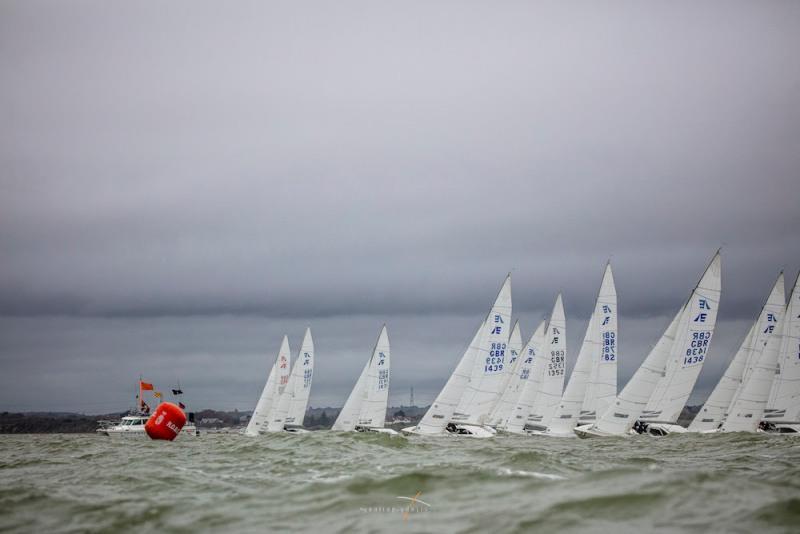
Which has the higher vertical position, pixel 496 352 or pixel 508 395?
pixel 496 352

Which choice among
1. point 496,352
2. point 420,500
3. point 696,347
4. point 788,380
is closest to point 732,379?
point 788,380

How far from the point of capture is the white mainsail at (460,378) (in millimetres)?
57531

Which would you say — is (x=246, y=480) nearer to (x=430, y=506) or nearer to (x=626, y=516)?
(x=430, y=506)

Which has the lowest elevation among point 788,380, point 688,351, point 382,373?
point 788,380

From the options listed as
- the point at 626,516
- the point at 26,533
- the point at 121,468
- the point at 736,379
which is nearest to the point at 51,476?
the point at 121,468

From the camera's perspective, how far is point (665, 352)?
52156 mm

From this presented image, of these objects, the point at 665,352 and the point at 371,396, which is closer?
the point at 665,352

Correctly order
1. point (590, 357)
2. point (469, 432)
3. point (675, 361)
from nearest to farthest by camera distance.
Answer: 1. point (675, 361)
2. point (469, 432)
3. point (590, 357)

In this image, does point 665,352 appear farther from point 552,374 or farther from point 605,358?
point 552,374

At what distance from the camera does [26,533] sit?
39.4 feet

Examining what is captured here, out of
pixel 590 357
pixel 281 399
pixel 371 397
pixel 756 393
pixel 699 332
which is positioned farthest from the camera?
pixel 281 399

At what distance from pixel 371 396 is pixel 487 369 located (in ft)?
43.7

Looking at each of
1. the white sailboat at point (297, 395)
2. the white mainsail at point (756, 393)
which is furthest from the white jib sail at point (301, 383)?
the white mainsail at point (756, 393)

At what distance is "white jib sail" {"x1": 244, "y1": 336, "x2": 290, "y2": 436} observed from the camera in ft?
254
